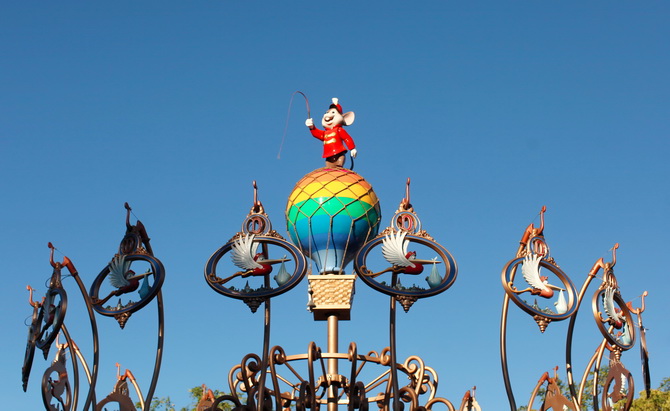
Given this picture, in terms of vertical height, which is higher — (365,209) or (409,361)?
(365,209)

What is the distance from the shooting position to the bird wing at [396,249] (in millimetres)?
20906

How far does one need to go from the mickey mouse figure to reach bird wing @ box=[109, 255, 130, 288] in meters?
4.78

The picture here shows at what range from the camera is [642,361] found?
842 inches

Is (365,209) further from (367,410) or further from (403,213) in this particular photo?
(367,410)

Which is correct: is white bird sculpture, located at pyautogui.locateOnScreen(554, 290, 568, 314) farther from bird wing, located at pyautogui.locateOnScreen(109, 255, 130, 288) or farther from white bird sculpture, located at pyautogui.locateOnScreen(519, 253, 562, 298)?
bird wing, located at pyautogui.locateOnScreen(109, 255, 130, 288)

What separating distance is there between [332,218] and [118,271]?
166 inches

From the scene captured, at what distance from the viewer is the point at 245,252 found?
69.5 feet

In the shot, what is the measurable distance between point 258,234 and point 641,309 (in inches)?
295

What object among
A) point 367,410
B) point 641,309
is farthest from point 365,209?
point 641,309

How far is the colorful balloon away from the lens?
854 inches

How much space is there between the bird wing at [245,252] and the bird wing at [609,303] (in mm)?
6494

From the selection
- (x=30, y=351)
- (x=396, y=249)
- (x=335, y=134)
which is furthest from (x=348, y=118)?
(x=30, y=351)

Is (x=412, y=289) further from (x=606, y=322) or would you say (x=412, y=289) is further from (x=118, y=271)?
(x=118, y=271)

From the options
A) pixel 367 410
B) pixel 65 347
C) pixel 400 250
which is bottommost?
pixel 367 410
